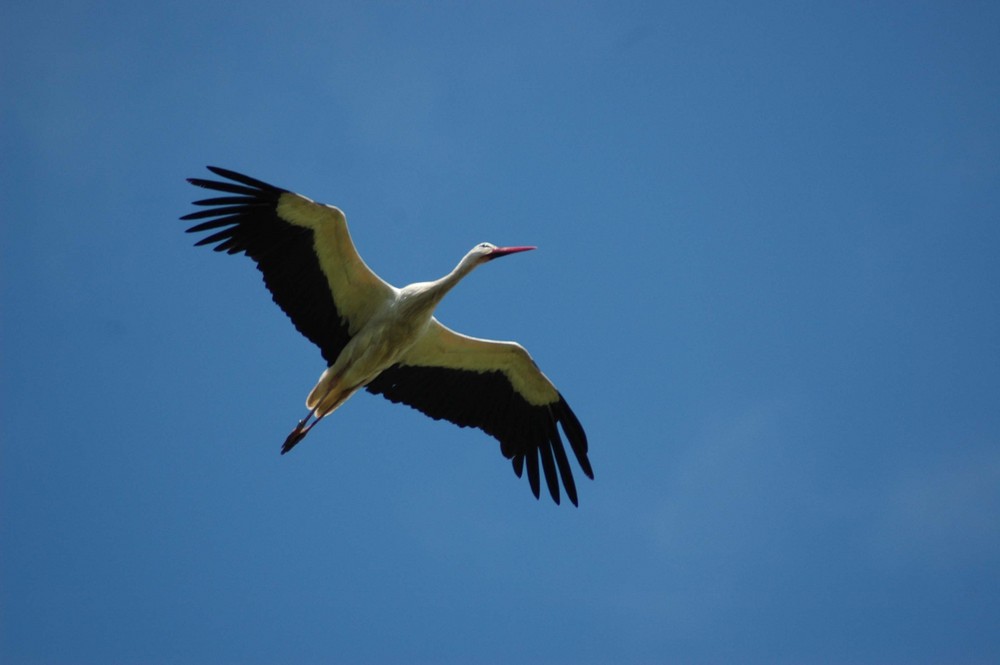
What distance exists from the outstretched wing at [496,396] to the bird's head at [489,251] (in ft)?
3.24

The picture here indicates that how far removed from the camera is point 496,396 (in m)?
13.2

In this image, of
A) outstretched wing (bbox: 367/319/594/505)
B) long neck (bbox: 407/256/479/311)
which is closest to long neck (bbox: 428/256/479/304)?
long neck (bbox: 407/256/479/311)

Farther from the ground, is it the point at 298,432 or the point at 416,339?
the point at 416,339

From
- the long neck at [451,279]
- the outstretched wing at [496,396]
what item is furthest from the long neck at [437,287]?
the outstretched wing at [496,396]

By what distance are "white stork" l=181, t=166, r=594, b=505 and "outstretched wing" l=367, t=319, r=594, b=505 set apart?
11 mm

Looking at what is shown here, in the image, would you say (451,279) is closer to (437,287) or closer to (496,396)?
(437,287)

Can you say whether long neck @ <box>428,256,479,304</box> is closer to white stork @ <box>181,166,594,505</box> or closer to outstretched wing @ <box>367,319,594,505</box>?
white stork @ <box>181,166,594,505</box>

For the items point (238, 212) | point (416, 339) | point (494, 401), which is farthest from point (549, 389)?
point (238, 212)

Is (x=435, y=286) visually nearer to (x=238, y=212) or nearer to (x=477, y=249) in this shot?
(x=477, y=249)

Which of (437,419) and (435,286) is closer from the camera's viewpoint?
(435,286)

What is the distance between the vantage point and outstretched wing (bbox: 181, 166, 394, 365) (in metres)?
11.8

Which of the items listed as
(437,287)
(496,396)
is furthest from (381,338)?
(496,396)

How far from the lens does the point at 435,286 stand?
11906mm

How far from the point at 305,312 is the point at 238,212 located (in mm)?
1256
